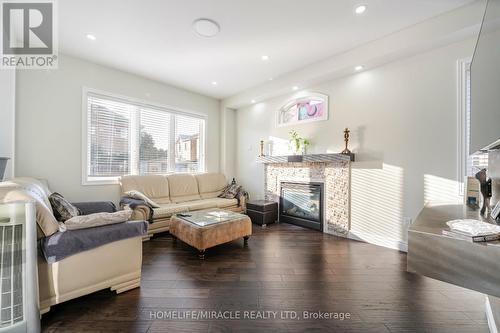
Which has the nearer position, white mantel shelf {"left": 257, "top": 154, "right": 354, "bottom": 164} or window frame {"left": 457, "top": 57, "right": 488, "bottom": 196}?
window frame {"left": 457, "top": 57, "right": 488, "bottom": 196}

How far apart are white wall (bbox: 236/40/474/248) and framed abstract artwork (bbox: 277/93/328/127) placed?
15 cm

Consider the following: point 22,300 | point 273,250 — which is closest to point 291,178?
point 273,250

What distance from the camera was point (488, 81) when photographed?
1090 mm

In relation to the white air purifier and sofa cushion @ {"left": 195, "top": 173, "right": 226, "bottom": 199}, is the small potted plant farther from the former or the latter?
the white air purifier

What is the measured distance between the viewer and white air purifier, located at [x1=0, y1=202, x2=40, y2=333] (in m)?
1.35

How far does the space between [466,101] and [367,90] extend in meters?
1.17

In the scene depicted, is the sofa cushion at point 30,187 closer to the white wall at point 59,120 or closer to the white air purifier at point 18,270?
the white air purifier at point 18,270

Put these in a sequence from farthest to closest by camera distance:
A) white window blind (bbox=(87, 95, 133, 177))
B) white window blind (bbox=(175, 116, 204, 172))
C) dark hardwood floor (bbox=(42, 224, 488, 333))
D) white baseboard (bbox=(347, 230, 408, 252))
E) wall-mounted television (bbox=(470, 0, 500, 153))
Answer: white window blind (bbox=(175, 116, 204, 172)) → white window blind (bbox=(87, 95, 133, 177)) → white baseboard (bbox=(347, 230, 408, 252)) → dark hardwood floor (bbox=(42, 224, 488, 333)) → wall-mounted television (bbox=(470, 0, 500, 153))

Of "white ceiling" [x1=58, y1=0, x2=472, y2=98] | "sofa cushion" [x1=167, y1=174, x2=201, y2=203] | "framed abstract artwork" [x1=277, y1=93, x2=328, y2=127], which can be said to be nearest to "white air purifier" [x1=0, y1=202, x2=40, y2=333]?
"white ceiling" [x1=58, y1=0, x2=472, y2=98]

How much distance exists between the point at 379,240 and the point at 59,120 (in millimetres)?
5299

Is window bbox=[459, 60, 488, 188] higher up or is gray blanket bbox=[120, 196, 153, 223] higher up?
window bbox=[459, 60, 488, 188]

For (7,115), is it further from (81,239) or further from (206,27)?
(206,27)

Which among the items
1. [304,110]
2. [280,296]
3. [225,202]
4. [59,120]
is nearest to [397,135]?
[304,110]

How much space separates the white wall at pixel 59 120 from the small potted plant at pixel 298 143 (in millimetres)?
3332
